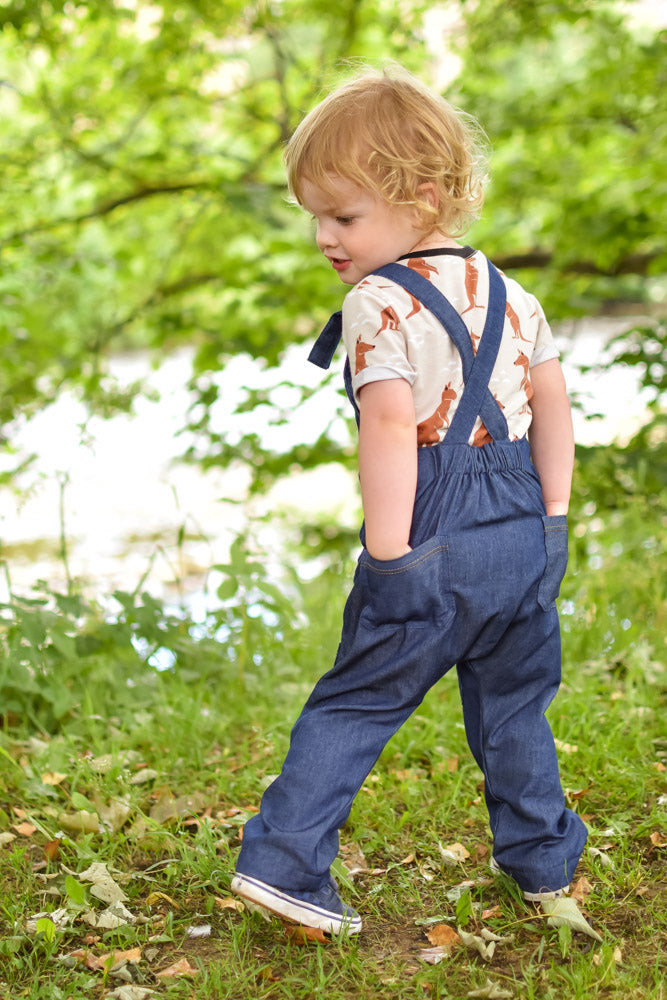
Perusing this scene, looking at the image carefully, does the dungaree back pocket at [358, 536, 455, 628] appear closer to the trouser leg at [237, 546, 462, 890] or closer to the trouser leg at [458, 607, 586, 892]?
the trouser leg at [237, 546, 462, 890]

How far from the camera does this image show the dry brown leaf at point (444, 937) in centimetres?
185

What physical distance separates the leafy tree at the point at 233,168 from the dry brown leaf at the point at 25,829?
2741 mm

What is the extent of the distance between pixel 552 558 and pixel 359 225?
2.38ft

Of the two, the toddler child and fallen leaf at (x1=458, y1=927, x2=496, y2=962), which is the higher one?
the toddler child

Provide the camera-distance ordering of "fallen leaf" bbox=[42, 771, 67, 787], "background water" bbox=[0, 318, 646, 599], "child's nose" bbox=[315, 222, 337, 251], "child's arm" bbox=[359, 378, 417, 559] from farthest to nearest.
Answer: "background water" bbox=[0, 318, 646, 599], "fallen leaf" bbox=[42, 771, 67, 787], "child's nose" bbox=[315, 222, 337, 251], "child's arm" bbox=[359, 378, 417, 559]


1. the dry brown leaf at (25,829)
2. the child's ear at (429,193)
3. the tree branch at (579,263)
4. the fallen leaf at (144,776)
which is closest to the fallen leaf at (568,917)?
the fallen leaf at (144,776)

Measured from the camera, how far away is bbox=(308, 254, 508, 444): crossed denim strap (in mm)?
1684

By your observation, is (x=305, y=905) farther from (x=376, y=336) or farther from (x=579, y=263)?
(x=579, y=263)

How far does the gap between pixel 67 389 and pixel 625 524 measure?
331 cm

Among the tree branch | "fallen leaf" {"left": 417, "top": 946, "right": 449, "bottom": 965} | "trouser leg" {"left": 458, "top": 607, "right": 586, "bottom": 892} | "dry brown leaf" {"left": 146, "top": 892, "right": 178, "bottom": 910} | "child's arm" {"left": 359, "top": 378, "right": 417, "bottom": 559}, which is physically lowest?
"dry brown leaf" {"left": 146, "top": 892, "right": 178, "bottom": 910}

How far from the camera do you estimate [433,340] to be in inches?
66.2

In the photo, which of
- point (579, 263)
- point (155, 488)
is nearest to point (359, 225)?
point (579, 263)

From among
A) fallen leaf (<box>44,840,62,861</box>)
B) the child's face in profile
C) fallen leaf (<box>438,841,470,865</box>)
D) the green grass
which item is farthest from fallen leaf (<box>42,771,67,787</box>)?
the child's face in profile

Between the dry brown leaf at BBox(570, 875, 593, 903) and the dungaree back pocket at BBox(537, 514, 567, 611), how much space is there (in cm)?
61
